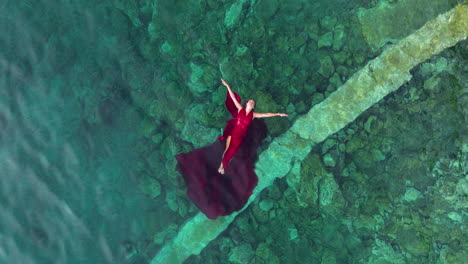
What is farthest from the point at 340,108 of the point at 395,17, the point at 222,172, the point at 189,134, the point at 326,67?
the point at 189,134

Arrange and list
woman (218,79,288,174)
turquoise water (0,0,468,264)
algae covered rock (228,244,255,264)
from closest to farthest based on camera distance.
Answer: woman (218,79,288,174), turquoise water (0,0,468,264), algae covered rock (228,244,255,264)

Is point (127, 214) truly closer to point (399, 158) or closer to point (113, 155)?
point (113, 155)

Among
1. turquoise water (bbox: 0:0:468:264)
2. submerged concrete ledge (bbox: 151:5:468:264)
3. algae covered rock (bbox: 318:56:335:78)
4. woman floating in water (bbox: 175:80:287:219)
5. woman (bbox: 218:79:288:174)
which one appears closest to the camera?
submerged concrete ledge (bbox: 151:5:468:264)

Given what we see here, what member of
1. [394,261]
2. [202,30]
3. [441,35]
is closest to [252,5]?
[202,30]

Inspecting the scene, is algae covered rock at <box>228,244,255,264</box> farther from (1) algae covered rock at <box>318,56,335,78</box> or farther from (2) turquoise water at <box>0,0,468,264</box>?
(1) algae covered rock at <box>318,56,335,78</box>

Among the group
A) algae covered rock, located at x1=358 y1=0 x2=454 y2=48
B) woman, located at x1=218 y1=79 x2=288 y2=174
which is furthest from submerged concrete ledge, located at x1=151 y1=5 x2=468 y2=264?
woman, located at x1=218 y1=79 x2=288 y2=174

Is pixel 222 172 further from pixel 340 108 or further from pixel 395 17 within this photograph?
pixel 395 17
